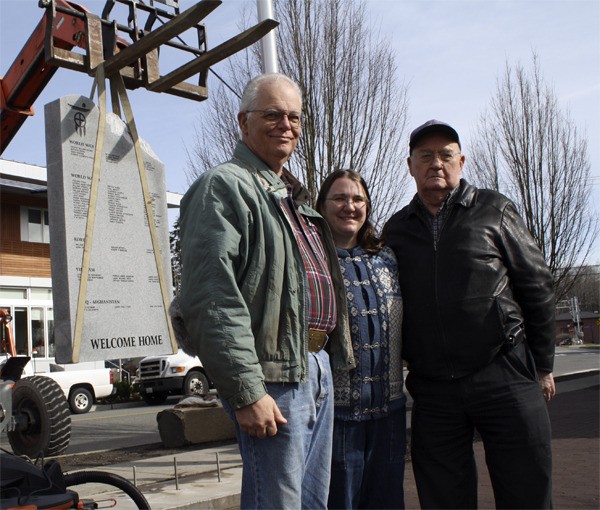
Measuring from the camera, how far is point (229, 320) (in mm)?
2283

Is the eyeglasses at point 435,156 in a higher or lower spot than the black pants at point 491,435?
higher

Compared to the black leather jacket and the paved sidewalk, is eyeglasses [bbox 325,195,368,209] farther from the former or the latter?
the paved sidewalk

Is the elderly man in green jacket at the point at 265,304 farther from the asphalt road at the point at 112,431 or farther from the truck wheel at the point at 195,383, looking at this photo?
the truck wheel at the point at 195,383

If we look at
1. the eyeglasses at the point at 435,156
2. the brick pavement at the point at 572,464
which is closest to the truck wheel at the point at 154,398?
the brick pavement at the point at 572,464

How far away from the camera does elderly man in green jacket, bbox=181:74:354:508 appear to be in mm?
2299

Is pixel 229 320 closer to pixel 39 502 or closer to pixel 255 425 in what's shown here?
pixel 255 425

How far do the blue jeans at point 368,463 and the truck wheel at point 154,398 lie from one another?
1840 centimetres

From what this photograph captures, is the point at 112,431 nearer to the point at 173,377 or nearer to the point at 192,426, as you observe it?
the point at 192,426

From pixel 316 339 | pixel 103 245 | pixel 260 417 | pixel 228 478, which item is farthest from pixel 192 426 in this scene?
pixel 260 417

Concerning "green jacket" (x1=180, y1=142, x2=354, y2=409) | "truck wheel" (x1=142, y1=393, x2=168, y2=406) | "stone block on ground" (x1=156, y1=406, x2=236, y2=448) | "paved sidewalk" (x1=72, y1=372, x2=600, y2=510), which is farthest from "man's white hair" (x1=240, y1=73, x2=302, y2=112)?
"truck wheel" (x1=142, y1=393, x2=168, y2=406)

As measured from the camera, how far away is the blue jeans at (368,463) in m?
3.13

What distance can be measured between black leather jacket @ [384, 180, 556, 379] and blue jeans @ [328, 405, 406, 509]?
318mm

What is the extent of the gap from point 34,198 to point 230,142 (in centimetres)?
1712

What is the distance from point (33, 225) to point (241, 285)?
2653 centimetres
